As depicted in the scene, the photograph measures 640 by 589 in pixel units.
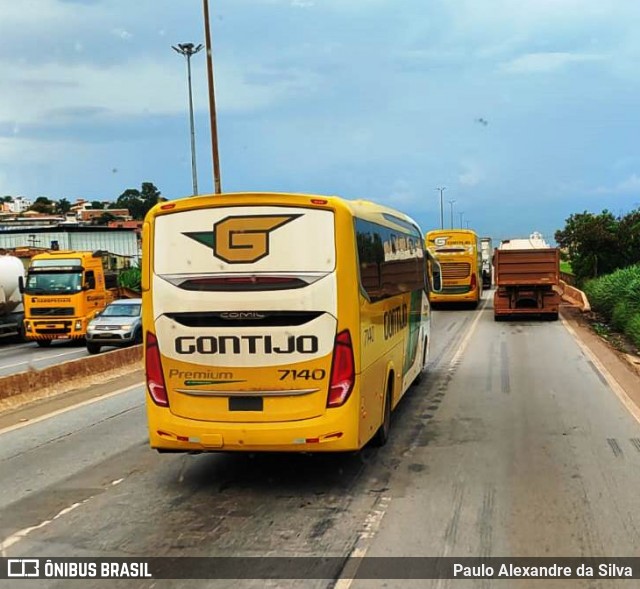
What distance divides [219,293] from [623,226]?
129 feet

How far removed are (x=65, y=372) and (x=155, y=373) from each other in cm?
822

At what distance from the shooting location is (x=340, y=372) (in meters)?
7.01

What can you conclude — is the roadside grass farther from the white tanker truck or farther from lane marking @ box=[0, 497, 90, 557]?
the white tanker truck

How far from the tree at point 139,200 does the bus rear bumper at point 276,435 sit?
4368 inches

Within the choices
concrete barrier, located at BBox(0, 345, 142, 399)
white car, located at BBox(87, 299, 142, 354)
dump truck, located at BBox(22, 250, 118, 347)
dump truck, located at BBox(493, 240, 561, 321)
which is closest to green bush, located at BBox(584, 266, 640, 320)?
dump truck, located at BBox(493, 240, 561, 321)

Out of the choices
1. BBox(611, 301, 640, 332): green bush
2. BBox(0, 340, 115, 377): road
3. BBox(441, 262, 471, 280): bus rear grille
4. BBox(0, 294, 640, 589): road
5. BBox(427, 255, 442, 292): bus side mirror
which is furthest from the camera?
BBox(441, 262, 471, 280): bus rear grille

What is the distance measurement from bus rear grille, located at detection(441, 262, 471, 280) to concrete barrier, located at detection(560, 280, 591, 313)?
17.6 feet

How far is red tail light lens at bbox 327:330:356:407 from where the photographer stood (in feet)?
22.9

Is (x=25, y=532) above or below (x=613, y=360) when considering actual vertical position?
above

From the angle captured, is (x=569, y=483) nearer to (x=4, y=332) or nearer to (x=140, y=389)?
(x=140, y=389)


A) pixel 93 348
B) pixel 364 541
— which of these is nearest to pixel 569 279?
pixel 93 348

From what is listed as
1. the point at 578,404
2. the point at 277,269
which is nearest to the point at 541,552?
the point at 277,269

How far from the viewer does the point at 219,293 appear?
7.07 m

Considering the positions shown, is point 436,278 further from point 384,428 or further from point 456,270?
point 456,270
